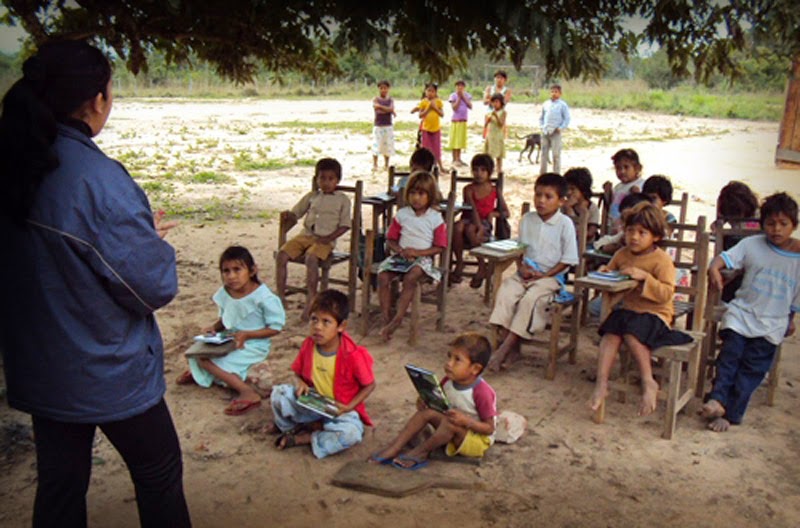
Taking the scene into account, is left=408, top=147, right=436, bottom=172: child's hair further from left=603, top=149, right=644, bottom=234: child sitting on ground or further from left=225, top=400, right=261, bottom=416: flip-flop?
left=225, top=400, right=261, bottom=416: flip-flop

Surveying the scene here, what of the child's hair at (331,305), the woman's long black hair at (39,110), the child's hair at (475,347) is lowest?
the child's hair at (475,347)

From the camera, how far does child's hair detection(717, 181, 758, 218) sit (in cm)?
597

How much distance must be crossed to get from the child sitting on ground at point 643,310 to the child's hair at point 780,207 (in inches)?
25.1

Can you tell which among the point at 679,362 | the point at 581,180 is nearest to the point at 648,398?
the point at 679,362

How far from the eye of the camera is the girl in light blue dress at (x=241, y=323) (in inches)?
205

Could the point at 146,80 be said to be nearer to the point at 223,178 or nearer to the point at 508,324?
the point at 223,178

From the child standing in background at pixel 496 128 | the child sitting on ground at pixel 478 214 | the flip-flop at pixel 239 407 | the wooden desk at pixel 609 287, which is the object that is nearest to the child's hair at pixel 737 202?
the wooden desk at pixel 609 287

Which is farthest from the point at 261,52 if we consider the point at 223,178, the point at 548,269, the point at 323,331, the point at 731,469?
the point at 223,178

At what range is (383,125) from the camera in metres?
16.1

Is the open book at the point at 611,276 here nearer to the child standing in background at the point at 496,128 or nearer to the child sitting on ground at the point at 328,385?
the child sitting on ground at the point at 328,385

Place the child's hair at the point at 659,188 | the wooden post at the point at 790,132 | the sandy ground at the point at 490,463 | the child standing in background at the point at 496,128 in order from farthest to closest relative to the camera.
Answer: the wooden post at the point at 790,132
the child standing in background at the point at 496,128
the child's hair at the point at 659,188
the sandy ground at the point at 490,463

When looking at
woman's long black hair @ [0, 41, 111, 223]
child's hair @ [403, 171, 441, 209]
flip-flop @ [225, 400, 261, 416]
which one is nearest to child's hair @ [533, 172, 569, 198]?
child's hair @ [403, 171, 441, 209]

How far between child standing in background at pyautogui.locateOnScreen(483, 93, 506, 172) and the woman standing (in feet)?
44.4

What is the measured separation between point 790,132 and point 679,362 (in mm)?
15416
